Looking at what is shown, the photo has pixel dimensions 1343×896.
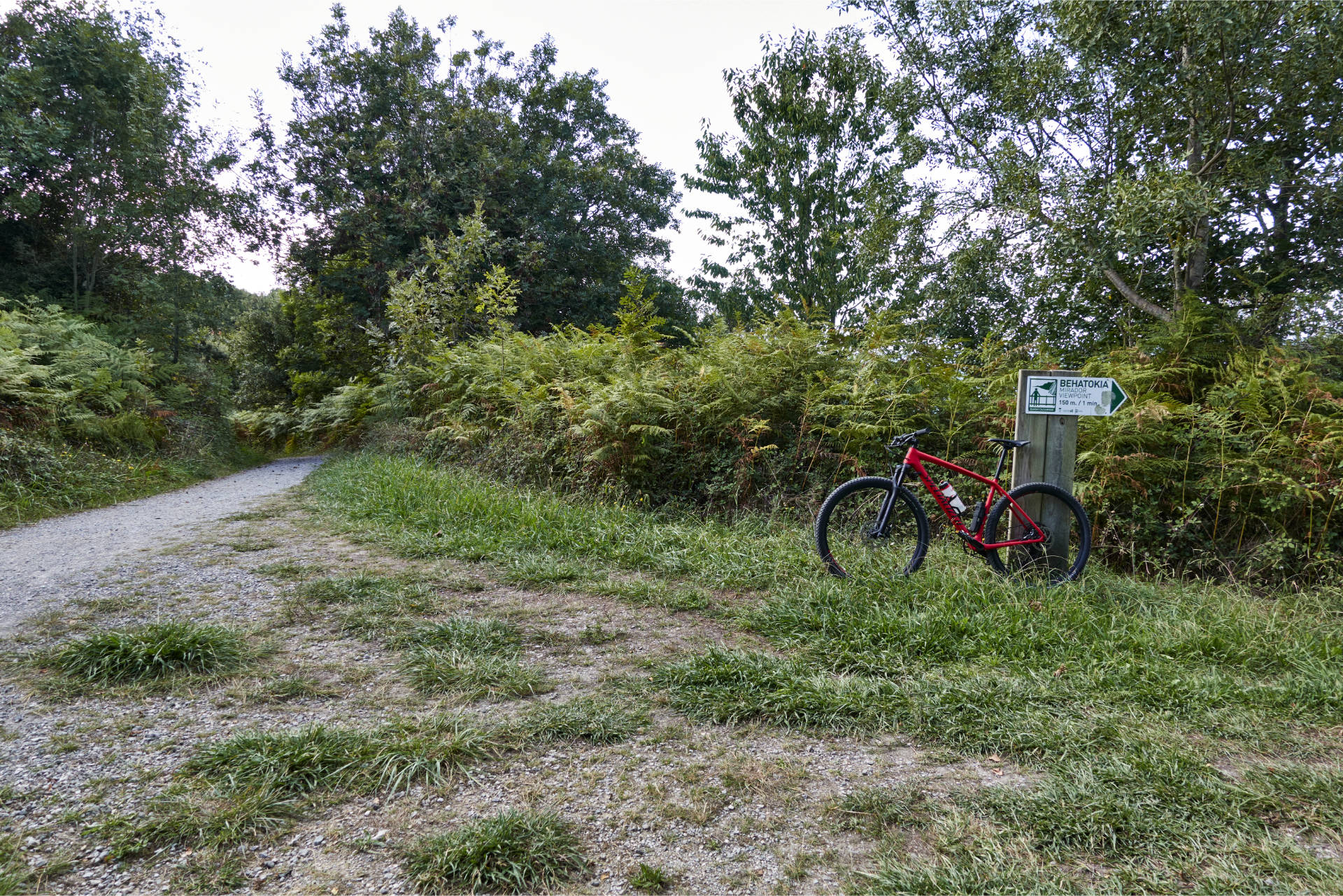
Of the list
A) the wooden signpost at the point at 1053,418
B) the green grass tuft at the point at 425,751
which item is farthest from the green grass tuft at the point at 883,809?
the wooden signpost at the point at 1053,418

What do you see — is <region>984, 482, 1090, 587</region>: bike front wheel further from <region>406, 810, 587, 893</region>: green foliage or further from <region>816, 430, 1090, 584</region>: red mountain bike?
<region>406, 810, 587, 893</region>: green foliage

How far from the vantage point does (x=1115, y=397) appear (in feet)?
14.8

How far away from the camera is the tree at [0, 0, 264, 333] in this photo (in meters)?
12.3

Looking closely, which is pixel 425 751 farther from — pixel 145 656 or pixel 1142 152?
pixel 1142 152

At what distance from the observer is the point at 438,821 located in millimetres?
2023

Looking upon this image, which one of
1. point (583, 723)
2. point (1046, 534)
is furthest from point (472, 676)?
point (1046, 534)

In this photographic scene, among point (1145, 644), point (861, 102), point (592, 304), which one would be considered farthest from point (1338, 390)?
point (592, 304)

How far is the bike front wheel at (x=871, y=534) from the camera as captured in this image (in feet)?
14.7

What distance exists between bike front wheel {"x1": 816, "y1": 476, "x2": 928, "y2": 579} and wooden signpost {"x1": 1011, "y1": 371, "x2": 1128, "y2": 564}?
2.28 feet

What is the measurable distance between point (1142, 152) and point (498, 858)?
471 inches

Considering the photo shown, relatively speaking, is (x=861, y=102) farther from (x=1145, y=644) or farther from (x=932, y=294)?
(x=1145, y=644)

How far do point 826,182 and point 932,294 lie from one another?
8.88 metres

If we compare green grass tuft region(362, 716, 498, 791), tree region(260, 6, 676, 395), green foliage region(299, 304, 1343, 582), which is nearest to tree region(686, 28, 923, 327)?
tree region(260, 6, 676, 395)

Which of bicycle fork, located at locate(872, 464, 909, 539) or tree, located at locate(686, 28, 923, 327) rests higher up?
tree, located at locate(686, 28, 923, 327)
